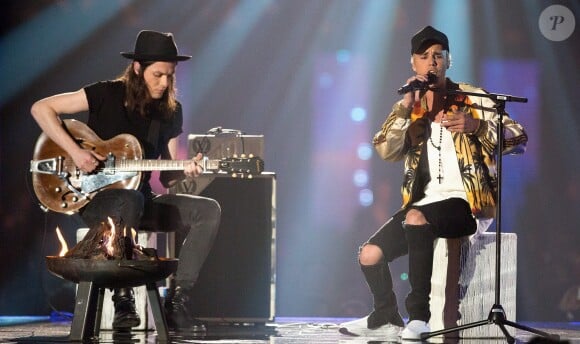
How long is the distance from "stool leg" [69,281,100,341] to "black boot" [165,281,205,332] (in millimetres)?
882

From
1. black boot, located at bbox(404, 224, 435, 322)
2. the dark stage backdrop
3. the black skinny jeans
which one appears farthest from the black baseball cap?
the dark stage backdrop

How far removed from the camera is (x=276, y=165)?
7.27m

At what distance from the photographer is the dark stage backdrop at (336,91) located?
7.14m

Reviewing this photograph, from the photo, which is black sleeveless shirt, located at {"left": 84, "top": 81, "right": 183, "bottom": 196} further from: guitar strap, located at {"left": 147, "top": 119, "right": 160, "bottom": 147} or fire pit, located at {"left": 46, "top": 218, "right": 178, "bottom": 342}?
fire pit, located at {"left": 46, "top": 218, "right": 178, "bottom": 342}

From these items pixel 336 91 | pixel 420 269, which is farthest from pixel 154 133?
pixel 336 91

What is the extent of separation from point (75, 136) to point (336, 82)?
2419mm

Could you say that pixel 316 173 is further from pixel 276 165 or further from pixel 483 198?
pixel 483 198

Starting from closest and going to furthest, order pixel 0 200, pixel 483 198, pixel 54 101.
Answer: pixel 483 198 < pixel 54 101 < pixel 0 200

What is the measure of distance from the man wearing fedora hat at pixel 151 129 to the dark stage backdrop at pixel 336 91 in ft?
5.23

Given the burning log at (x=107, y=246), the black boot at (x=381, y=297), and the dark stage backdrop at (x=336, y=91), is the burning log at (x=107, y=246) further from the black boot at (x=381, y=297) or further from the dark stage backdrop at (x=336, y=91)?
the dark stage backdrop at (x=336, y=91)

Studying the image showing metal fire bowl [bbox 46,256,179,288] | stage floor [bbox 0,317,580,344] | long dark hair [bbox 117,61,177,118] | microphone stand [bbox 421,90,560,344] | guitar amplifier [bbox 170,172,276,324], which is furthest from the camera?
guitar amplifier [bbox 170,172,276,324]

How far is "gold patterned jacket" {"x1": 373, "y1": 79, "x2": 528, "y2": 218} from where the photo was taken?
514cm

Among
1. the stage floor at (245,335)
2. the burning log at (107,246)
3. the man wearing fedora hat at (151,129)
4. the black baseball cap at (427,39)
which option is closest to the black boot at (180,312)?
the man wearing fedora hat at (151,129)

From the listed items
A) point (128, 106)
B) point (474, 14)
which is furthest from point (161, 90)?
point (474, 14)
